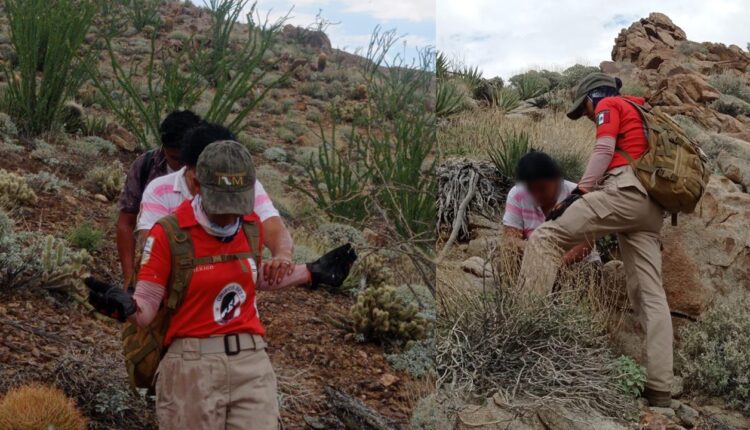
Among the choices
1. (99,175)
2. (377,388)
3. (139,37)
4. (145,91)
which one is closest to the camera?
(377,388)

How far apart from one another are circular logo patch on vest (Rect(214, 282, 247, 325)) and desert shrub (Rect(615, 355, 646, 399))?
2.24m

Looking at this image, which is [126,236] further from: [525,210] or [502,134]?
[502,134]

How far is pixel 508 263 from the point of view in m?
4.46

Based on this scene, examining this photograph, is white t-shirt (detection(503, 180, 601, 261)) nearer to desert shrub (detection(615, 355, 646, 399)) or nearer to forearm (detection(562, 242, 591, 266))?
forearm (detection(562, 242, 591, 266))

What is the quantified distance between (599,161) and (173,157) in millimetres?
2050

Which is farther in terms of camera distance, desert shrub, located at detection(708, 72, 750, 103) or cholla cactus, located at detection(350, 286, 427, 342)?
desert shrub, located at detection(708, 72, 750, 103)

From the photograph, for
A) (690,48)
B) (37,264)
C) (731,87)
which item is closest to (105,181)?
(37,264)

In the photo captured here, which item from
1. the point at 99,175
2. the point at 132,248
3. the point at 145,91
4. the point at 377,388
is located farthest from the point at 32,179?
the point at 145,91

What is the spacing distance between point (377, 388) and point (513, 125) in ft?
14.6

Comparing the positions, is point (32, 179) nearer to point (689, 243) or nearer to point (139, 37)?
point (689, 243)

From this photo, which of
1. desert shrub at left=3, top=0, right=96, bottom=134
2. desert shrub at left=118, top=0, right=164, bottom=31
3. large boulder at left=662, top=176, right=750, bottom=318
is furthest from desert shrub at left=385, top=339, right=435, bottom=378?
desert shrub at left=118, top=0, right=164, bottom=31

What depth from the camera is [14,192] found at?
5.35 m

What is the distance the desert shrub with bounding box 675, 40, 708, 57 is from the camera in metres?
15.8

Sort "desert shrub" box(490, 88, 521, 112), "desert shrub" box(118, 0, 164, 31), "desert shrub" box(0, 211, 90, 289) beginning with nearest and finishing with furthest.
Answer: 1. "desert shrub" box(0, 211, 90, 289)
2. "desert shrub" box(490, 88, 521, 112)
3. "desert shrub" box(118, 0, 164, 31)
